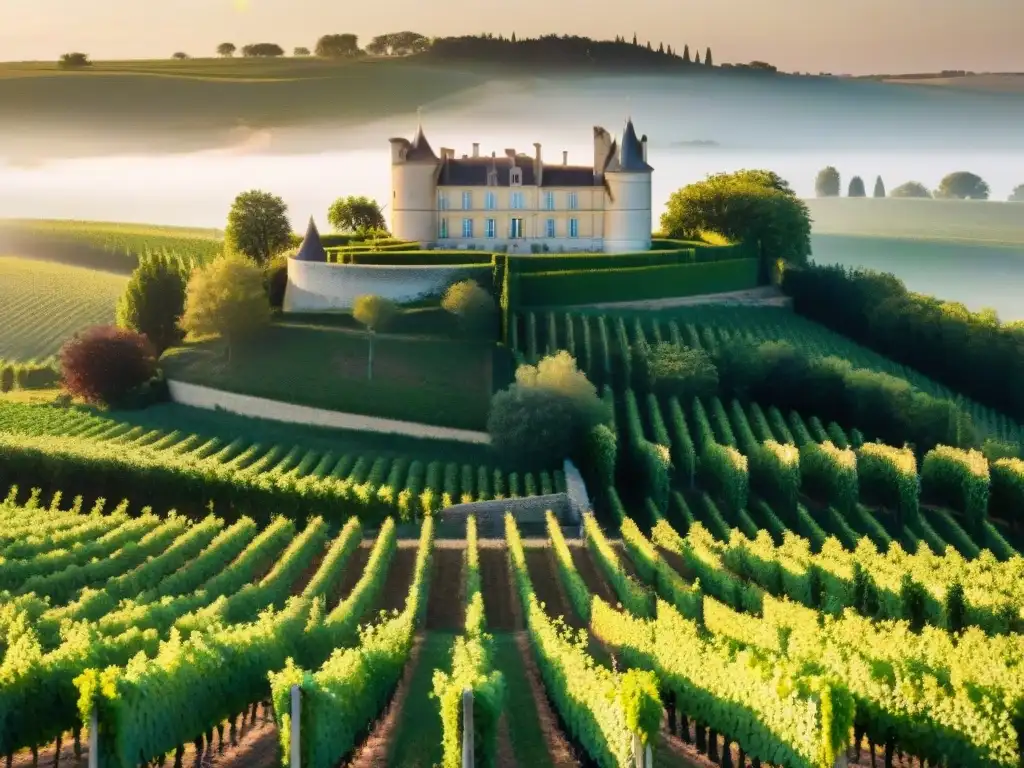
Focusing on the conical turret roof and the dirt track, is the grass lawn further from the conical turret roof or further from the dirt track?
the conical turret roof

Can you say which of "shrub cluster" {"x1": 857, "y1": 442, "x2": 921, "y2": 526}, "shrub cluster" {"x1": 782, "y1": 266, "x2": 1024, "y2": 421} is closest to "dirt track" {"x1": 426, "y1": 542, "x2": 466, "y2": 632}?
"shrub cluster" {"x1": 857, "y1": 442, "x2": 921, "y2": 526}

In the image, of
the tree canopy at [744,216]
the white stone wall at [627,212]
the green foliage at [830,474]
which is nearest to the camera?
the green foliage at [830,474]

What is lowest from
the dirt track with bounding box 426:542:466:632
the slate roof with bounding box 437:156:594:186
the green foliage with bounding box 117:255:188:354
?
the dirt track with bounding box 426:542:466:632

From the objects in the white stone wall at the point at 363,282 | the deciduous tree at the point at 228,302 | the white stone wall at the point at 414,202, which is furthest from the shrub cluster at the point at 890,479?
the white stone wall at the point at 414,202

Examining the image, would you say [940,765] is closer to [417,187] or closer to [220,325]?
[220,325]

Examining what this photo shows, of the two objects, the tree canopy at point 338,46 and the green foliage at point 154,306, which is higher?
the tree canopy at point 338,46

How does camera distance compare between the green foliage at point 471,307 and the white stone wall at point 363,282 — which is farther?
the white stone wall at point 363,282

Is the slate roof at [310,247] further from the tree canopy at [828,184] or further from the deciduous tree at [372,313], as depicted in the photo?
the tree canopy at [828,184]
